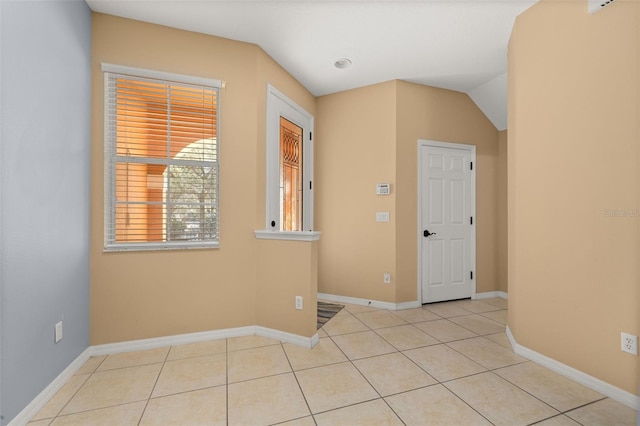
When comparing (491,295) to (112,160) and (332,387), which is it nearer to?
(332,387)

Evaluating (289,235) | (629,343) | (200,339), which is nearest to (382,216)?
(289,235)

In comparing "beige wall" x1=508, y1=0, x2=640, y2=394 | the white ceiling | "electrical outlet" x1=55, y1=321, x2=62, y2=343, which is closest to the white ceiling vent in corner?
Result: "beige wall" x1=508, y1=0, x2=640, y2=394

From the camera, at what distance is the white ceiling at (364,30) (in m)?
2.27

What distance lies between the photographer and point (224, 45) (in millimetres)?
2664

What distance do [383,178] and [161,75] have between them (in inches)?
101

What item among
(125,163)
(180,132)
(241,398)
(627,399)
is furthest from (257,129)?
(627,399)

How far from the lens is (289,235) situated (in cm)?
255

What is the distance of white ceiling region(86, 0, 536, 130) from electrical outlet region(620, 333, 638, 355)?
2.47 m

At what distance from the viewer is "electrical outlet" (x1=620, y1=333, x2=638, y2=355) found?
1671 mm

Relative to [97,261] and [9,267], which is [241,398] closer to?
[9,267]

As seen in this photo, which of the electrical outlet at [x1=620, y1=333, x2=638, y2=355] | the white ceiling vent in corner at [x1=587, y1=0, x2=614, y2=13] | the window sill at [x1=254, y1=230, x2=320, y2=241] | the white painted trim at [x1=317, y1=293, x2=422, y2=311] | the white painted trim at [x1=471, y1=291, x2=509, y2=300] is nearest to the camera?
the electrical outlet at [x1=620, y1=333, x2=638, y2=355]

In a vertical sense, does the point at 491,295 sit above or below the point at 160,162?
below

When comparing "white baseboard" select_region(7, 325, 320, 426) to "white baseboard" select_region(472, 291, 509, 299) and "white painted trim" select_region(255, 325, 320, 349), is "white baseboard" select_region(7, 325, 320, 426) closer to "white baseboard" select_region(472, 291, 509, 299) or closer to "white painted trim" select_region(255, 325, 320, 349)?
"white painted trim" select_region(255, 325, 320, 349)

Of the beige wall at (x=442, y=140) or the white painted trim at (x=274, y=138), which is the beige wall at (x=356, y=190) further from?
the white painted trim at (x=274, y=138)
